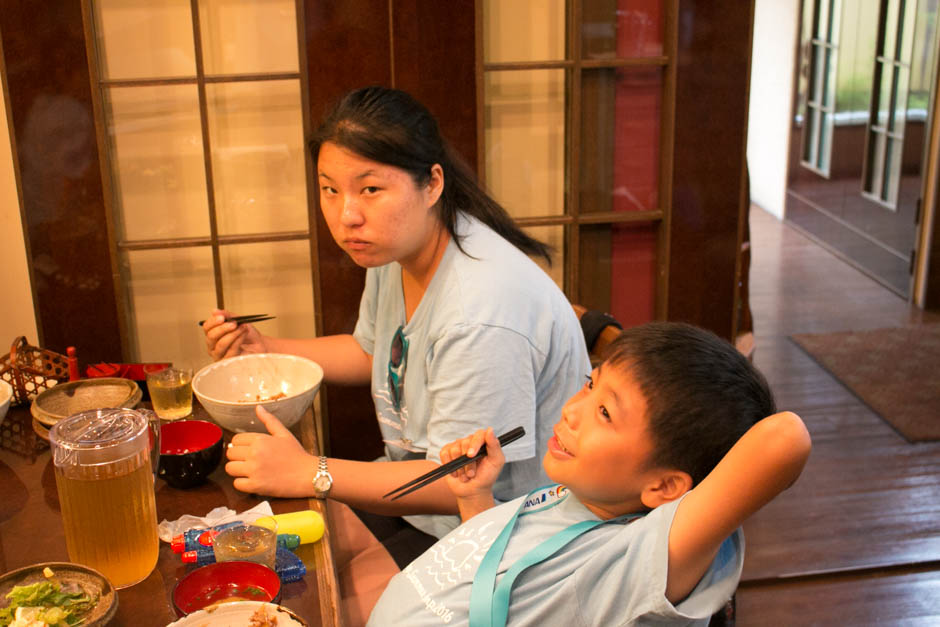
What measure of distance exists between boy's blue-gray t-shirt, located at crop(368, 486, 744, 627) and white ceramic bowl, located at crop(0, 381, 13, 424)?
0.76 metres

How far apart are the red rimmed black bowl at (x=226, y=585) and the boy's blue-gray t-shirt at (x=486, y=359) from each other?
1.42ft

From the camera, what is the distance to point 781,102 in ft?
20.5

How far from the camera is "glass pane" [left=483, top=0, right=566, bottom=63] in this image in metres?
2.44

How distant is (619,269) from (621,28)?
622 mm

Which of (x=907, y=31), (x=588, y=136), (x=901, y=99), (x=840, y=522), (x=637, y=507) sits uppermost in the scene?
(x=907, y=31)

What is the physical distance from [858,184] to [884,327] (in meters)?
1.29

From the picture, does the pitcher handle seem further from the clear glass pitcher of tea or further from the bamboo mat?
the bamboo mat

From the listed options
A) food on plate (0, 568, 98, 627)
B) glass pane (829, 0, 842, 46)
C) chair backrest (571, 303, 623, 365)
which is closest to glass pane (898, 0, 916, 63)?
glass pane (829, 0, 842, 46)

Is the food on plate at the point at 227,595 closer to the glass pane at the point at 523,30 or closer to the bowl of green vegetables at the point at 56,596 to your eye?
the bowl of green vegetables at the point at 56,596

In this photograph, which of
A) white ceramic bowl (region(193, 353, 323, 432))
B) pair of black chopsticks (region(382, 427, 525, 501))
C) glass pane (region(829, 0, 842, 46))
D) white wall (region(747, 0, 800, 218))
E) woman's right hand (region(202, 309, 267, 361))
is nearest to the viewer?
pair of black chopsticks (region(382, 427, 525, 501))

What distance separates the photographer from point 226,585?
4.34 ft

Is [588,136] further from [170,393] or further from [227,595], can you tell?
[227,595]

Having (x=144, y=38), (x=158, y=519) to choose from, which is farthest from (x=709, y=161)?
(x=158, y=519)

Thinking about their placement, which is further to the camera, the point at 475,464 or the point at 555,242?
the point at 555,242
